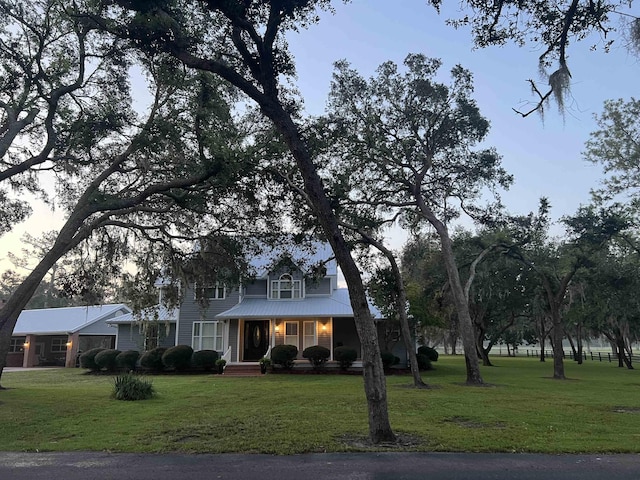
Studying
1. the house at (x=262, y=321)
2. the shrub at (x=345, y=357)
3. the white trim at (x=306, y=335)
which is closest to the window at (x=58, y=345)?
the house at (x=262, y=321)

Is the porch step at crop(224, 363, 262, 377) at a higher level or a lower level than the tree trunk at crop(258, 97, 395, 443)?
lower

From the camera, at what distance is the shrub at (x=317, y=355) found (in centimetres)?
2294

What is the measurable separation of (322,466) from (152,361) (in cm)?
1983

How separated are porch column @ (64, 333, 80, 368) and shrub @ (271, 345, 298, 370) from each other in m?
17.1

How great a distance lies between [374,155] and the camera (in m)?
18.5

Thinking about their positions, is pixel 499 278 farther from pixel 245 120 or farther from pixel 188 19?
pixel 188 19

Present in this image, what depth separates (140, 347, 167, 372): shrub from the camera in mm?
23594

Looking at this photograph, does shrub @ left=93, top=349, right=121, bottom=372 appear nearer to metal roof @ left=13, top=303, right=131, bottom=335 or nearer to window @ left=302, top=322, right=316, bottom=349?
metal roof @ left=13, top=303, right=131, bottom=335

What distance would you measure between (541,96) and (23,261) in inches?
2551

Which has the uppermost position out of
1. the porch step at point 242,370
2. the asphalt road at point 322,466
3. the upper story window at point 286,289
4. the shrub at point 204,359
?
the upper story window at point 286,289

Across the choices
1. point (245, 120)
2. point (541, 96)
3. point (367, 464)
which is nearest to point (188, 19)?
point (245, 120)

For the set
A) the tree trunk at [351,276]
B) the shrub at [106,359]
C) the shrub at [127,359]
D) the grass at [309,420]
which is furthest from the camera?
the shrub at [106,359]

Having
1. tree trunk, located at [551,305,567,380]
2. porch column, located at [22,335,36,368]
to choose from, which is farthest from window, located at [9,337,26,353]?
tree trunk, located at [551,305,567,380]

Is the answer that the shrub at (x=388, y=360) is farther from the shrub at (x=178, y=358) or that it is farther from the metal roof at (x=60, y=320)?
the metal roof at (x=60, y=320)
